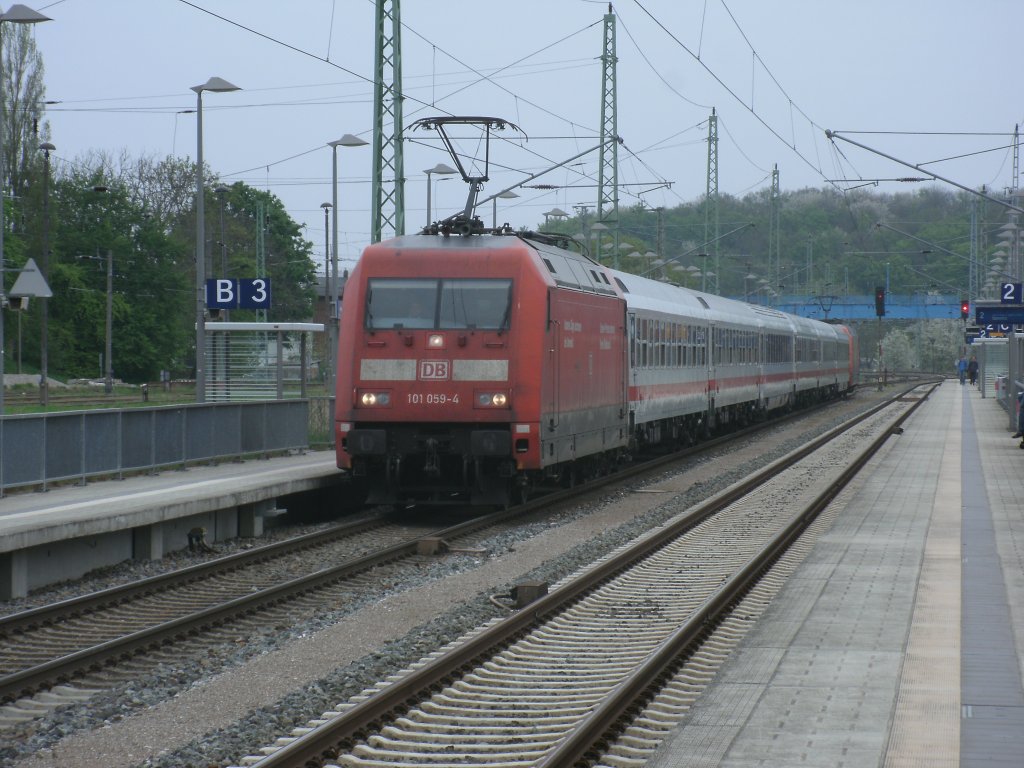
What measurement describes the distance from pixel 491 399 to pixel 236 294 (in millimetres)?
7974

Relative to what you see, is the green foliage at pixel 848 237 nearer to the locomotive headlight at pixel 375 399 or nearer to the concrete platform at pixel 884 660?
the locomotive headlight at pixel 375 399

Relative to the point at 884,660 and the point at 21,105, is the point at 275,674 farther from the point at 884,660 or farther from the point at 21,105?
the point at 21,105

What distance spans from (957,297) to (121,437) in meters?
89.5

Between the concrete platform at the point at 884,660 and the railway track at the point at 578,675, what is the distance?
13.7 inches

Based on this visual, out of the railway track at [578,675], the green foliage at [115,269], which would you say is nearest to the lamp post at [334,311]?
the railway track at [578,675]

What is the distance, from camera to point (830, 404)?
190 feet

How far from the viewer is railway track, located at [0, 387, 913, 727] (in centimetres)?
852

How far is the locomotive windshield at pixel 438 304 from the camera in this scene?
16203 millimetres

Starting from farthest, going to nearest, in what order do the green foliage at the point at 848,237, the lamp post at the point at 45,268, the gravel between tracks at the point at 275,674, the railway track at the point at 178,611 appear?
1. the green foliage at the point at 848,237
2. the lamp post at the point at 45,268
3. the railway track at the point at 178,611
4. the gravel between tracks at the point at 275,674

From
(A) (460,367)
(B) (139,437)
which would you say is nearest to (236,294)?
(B) (139,437)

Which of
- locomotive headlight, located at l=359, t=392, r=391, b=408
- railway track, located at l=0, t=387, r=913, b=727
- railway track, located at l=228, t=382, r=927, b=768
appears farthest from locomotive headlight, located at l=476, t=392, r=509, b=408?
railway track, located at l=228, t=382, r=927, b=768

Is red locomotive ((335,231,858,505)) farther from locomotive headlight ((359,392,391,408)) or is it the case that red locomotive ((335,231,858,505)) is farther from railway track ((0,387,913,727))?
railway track ((0,387,913,727))

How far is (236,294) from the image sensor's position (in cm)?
2264

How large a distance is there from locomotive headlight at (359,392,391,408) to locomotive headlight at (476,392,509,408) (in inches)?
41.9
